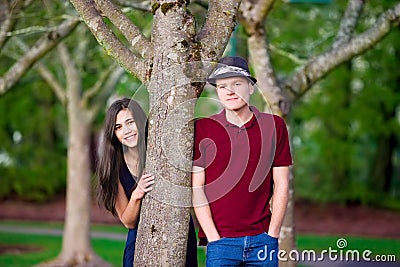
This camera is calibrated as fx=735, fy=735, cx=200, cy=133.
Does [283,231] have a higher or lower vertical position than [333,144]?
lower

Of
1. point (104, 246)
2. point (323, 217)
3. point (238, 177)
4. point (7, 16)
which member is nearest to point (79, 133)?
point (104, 246)

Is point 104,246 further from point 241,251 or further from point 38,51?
point 241,251

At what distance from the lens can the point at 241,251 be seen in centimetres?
435

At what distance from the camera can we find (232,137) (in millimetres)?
4371

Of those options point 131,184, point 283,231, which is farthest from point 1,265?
point 131,184

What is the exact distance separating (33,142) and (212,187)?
2351 centimetres

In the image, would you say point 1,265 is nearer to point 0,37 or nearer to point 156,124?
point 0,37

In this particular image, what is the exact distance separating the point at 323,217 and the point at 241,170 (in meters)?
18.6

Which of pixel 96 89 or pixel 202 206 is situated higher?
pixel 96 89

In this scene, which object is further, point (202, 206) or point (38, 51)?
point (38, 51)

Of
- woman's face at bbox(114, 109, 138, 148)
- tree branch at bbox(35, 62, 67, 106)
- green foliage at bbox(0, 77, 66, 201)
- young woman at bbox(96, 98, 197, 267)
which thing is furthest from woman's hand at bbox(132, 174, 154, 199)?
green foliage at bbox(0, 77, 66, 201)

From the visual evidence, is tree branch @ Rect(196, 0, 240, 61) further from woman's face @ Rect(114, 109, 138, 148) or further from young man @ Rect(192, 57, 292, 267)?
woman's face @ Rect(114, 109, 138, 148)

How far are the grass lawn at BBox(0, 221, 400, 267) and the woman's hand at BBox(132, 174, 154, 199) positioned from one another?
8.34 m

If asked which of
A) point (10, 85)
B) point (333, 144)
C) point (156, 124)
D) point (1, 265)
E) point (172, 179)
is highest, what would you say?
point (333, 144)
